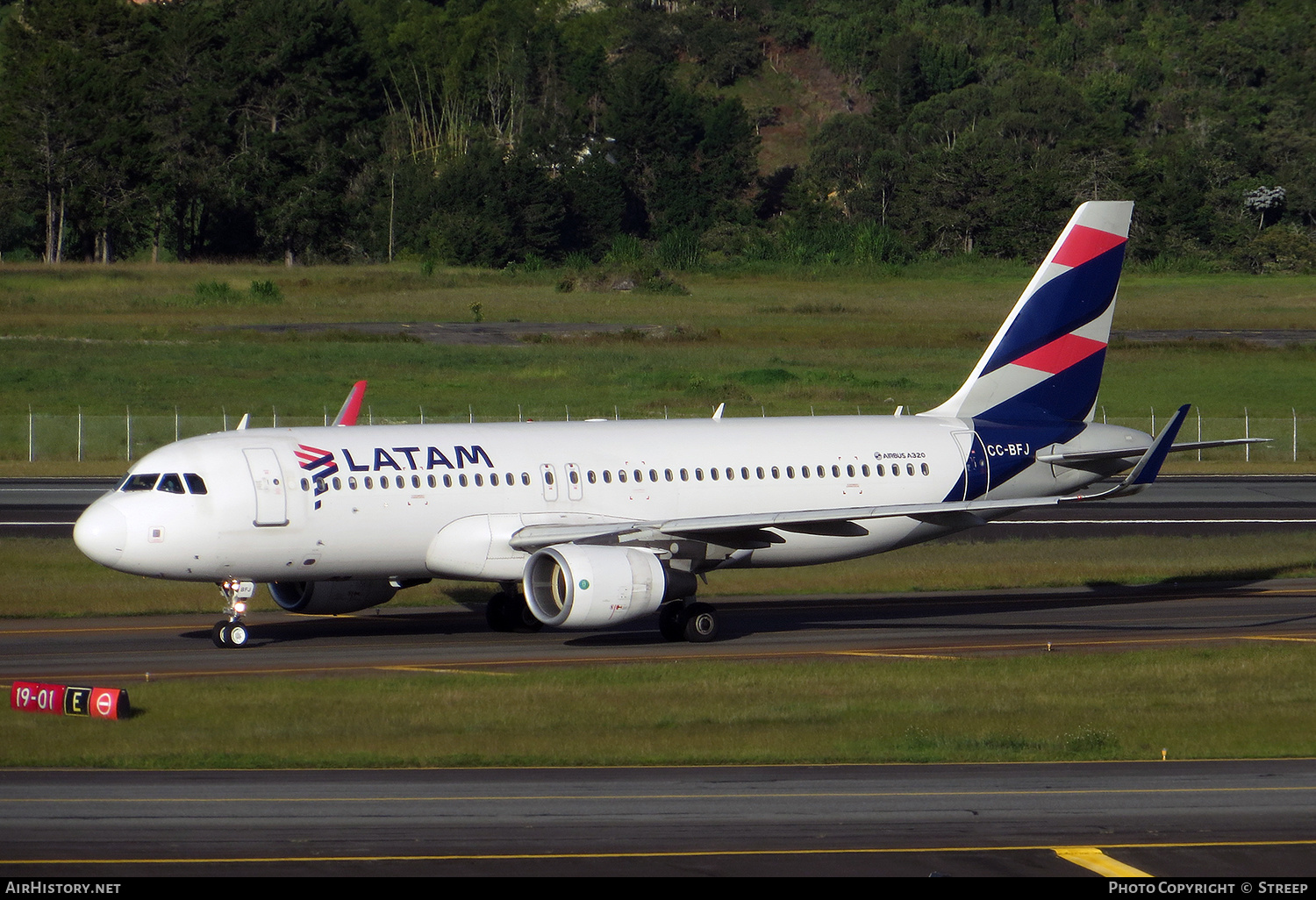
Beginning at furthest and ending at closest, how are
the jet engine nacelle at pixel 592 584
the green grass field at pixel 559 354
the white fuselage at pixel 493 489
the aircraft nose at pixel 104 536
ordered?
the green grass field at pixel 559 354
the white fuselage at pixel 493 489
the jet engine nacelle at pixel 592 584
the aircraft nose at pixel 104 536

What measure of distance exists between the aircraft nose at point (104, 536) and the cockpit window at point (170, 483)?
0.98m

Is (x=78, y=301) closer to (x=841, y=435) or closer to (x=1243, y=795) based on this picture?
(x=841, y=435)

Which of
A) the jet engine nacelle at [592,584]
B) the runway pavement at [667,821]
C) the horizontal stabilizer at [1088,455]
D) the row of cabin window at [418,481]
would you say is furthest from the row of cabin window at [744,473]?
the runway pavement at [667,821]

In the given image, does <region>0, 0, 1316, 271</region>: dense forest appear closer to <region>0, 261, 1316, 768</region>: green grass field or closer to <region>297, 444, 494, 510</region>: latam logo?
<region>0, 261, 1316, 768</region>: green grass field

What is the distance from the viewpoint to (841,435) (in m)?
37.6

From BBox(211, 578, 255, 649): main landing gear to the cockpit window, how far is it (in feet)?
7.01

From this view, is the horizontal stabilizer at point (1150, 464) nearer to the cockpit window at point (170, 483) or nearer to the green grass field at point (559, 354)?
the cockpit window at point (170, 483)

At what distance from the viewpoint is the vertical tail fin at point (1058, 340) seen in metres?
39.8

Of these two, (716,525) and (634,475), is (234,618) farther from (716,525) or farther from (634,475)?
(716,525)

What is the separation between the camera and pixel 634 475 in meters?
35.1

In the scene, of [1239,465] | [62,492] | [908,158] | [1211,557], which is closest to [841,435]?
[1211,557]

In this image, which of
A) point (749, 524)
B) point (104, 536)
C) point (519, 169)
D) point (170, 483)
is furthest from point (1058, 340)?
point (519, 169)

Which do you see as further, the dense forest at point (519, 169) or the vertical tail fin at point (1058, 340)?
the dense forest at point (519, 169)

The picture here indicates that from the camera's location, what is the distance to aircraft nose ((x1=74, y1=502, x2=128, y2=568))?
101 ft
